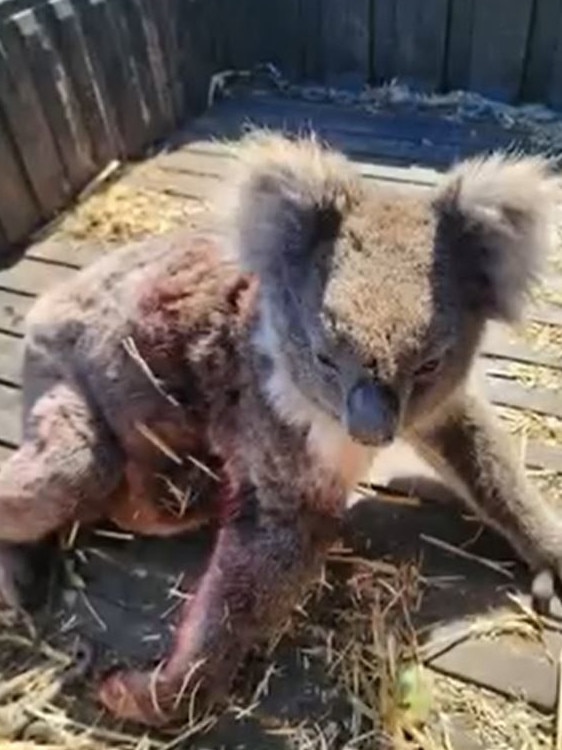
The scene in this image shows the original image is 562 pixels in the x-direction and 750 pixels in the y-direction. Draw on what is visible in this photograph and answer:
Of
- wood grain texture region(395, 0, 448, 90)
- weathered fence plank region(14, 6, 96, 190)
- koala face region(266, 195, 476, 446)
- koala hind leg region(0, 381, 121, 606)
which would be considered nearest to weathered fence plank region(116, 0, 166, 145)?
weathered fence plank region(14, 6, 96, 190)

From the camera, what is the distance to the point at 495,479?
2.09m

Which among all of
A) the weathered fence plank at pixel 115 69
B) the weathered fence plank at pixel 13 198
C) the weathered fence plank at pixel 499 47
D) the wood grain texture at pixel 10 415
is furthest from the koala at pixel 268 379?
the weathered fence plank at pixel 499 47

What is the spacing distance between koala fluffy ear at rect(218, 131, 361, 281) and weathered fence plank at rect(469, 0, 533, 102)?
2517 mm

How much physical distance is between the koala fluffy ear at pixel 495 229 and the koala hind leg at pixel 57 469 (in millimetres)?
760

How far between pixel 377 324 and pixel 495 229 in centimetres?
28

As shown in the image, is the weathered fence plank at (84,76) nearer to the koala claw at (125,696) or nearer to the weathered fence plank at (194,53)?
the weathered fence plank at (194,53)

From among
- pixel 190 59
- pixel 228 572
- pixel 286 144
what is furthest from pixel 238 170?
pixel 190 59

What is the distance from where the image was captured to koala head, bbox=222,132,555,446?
60.4 inches

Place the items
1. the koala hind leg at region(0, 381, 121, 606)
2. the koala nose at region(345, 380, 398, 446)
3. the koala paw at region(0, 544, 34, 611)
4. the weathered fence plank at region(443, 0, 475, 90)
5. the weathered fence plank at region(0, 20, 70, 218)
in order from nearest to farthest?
the koala nose at region(345, 380, 398, 446) → the koala hind leg at region(0, 381, 121, 606) → the koala paw at region(0, 544, 34, 611) → the weathered fence plank at region(0, 20, 70, 218) → the weathered fence plank at region(443, 0, 475, 90)

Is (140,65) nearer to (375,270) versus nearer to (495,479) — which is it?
(495,479)

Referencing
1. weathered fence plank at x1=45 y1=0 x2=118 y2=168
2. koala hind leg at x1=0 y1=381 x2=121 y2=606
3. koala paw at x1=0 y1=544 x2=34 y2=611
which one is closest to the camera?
koala hind leg at x1=0 y1=381 x2=121 y2=606

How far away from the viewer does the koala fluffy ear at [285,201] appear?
167 cm

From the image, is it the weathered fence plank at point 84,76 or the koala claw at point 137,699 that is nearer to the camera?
the koala claw at point 137,699

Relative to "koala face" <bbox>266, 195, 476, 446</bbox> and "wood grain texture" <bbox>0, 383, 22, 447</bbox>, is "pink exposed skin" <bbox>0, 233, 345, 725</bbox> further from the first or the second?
"wood grain texture" <bbox>0, 383, 22, 447</bbox>
